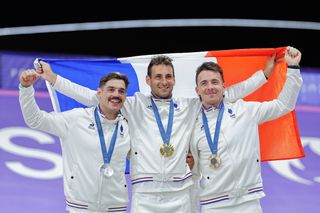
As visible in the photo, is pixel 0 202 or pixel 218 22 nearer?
pixel 0 202

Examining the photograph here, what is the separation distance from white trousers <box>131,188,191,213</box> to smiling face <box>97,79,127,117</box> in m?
0.67

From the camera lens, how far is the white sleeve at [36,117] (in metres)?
5.21

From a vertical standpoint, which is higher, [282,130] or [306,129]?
[306,129]

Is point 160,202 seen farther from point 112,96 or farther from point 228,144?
point 112,96

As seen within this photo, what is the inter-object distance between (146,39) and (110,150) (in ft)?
18.2

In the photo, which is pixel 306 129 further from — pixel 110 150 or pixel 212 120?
pixel 110 150

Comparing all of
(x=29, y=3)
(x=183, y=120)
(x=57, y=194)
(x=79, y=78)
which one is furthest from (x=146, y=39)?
(x=183, y=120)

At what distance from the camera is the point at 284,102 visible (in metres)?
5.51

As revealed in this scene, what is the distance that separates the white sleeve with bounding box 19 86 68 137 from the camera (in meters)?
5.21

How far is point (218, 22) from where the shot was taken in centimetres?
1073

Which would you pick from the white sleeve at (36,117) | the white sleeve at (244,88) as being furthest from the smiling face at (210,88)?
the white sleeve at (36,117)

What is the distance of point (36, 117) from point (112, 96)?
599 mm

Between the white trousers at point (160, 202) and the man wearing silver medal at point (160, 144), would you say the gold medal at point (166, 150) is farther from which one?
the white trousers at point (160, 202)

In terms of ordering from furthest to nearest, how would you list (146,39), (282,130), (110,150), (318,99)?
(146,39) < (318,99) < (282,130) < (110,150)
